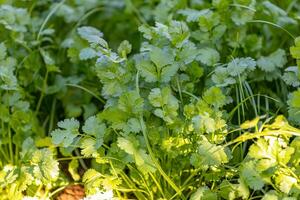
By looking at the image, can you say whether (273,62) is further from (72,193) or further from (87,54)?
(72,193)

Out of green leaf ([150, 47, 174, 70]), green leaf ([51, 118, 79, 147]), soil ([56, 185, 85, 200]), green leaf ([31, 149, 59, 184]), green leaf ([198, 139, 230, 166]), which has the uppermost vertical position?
green leaf ([150, 47, 174, 70])

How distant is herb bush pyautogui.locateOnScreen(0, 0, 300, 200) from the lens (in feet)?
4.01

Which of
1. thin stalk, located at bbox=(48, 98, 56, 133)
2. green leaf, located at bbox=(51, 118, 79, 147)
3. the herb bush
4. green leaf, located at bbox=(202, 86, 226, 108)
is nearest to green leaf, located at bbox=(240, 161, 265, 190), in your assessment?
the herb bush

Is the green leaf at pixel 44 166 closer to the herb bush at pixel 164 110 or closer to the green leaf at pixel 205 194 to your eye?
the herb bush at pixel 164 110

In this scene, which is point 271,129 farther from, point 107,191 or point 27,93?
point 27,93

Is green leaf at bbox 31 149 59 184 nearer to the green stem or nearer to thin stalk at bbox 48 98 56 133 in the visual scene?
the green stem

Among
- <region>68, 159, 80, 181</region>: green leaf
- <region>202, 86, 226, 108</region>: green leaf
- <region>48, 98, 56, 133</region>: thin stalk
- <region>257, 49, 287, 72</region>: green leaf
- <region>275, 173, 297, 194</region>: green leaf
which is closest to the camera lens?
<region>275, 173, 297, 194</region>: green leaf

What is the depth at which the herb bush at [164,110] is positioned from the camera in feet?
4.01

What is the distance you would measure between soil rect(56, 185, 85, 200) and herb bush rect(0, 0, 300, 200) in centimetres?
2

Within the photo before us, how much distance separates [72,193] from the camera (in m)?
1.45

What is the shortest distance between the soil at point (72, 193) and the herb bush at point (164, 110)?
0.02 metres

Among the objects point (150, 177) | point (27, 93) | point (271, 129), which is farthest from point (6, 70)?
point (271, 129)

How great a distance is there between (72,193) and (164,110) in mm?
346

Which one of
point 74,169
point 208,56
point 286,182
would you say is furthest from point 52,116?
point 286,182
